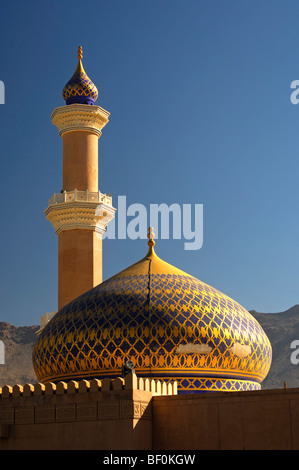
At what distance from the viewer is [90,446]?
13617 millimetres

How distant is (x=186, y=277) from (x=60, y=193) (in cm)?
710

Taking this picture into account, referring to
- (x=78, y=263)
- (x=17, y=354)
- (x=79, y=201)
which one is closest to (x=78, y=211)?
(x=79, y=201)

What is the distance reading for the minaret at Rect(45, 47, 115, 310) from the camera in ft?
78.1

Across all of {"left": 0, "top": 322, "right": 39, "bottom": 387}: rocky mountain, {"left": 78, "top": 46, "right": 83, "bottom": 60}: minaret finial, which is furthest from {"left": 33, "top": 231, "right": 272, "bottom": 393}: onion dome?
{"left": 0, "top": 322, "right": 39, "bottom": 387}: rocky mountain

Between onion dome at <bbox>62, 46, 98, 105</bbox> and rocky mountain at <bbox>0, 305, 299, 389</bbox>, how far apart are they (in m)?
29.1

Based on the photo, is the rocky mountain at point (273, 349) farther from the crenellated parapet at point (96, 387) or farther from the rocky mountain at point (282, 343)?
the crenellated parapet at point (96, 387)

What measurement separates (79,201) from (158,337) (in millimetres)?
8357

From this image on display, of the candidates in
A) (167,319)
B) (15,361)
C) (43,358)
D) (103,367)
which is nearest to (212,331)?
(167,319)

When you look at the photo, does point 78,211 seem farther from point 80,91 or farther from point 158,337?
point 158,337

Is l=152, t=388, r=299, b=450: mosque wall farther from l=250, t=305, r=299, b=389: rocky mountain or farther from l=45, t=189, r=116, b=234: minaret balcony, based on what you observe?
l=250, t=305, r=299, b=389: rocky mountain

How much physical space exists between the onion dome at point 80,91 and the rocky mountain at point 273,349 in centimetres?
2910

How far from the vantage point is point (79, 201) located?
23.8 m
